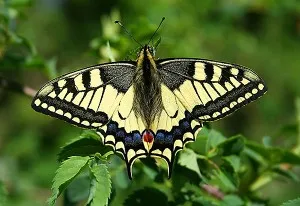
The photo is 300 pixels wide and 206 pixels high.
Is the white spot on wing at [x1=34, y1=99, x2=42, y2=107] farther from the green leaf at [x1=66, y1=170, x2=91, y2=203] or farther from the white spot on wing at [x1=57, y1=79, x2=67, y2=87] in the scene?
the green leaf at [x1=66, y1=170, x2=91, y2=203]

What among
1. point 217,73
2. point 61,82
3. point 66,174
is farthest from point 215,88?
point 66,174

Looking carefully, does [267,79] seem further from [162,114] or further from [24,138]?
[162,114]

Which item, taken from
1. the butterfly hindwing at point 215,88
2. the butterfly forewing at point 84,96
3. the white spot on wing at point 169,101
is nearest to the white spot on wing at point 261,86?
the butterfly hindwing at point 215,88

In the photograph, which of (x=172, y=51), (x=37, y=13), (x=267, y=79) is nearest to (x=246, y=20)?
(x=267, y=79)

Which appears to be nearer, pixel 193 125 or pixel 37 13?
pixel 193 125

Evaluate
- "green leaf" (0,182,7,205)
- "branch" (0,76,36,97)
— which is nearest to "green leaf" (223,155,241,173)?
"green leaf" (0,182,7,205)
